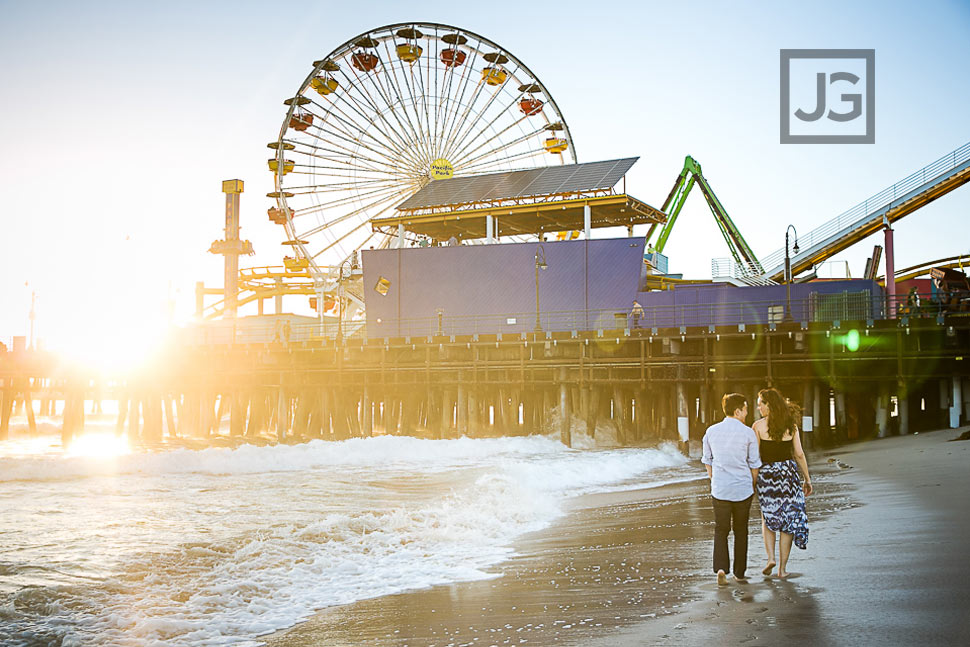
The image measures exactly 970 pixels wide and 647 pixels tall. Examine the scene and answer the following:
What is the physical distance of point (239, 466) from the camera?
23719 mm

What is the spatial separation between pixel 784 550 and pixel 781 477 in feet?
2.04

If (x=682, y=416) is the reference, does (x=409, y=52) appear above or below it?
above

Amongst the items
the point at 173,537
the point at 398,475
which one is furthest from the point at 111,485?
the point at 173,537

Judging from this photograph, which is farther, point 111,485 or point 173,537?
point 111,485

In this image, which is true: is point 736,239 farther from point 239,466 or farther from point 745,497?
point 745,497

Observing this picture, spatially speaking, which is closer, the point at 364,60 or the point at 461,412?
the point at 461,412

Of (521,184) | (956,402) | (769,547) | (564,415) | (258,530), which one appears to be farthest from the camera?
(521,184)

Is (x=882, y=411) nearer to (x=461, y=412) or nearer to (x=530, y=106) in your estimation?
(x=461, y=412)

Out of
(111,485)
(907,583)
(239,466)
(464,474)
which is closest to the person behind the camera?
(907,583)

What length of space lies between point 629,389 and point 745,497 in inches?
1040

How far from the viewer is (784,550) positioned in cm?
718

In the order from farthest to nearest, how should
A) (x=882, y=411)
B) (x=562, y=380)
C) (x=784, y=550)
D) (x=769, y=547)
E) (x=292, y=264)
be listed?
(x=292, y=264) < (x=562, y=380) < (x=882, y=411) < (x=769, y=547) < (x=784, y=550)

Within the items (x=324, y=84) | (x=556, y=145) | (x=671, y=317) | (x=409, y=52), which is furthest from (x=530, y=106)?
(x=671, y=317)

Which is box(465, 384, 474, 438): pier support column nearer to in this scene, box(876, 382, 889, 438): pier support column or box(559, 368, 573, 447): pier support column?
box(559, 368, 573, 447): pier support column
